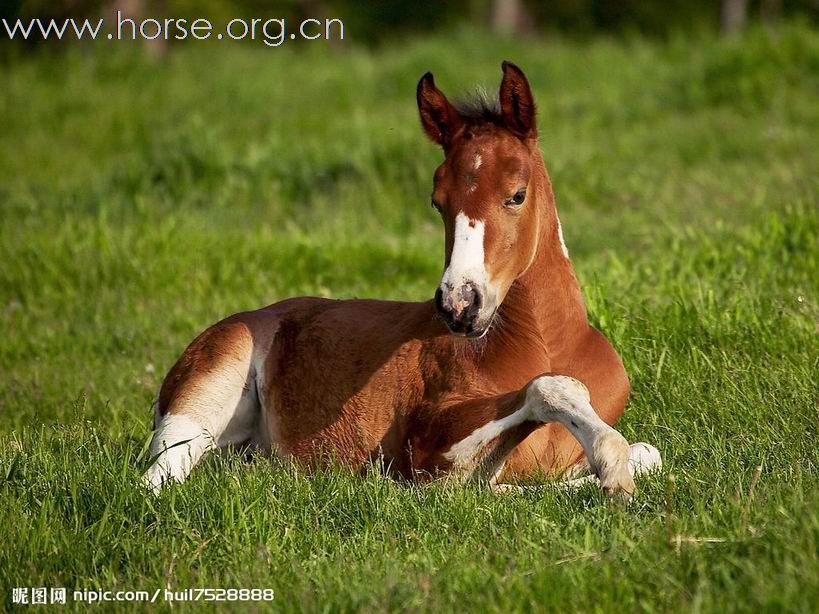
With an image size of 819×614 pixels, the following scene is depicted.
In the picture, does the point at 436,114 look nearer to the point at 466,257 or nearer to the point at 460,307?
the point at 466,257

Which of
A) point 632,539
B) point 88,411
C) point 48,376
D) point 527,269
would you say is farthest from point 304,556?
point 48,376

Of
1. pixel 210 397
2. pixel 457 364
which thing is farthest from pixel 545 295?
pixel 210 397

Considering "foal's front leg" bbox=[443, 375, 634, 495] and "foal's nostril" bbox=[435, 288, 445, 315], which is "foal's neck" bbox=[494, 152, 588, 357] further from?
"foal's nostril" bbox=[435, 288, 445, 315]

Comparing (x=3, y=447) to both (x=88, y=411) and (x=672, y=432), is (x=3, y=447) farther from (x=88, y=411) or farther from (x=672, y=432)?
(x=672, y=432)

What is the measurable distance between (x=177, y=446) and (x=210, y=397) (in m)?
0.36

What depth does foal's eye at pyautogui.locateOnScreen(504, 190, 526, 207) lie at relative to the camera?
4.59 metres

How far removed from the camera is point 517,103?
4.78 meters

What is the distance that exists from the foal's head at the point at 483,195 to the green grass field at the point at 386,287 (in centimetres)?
50

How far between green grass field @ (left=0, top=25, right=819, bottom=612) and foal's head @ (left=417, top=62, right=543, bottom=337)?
50 cm

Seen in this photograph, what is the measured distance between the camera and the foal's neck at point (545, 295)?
4926 millimetres

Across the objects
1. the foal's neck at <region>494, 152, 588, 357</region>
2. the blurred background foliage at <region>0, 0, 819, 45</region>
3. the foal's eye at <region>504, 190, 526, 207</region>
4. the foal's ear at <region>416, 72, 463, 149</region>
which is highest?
the blurred background foliage at <region>0, 0, 819, 45</region>

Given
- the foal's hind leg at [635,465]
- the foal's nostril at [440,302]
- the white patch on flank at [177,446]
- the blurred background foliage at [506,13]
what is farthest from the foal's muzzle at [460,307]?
the blurred background foliage at [506,13]

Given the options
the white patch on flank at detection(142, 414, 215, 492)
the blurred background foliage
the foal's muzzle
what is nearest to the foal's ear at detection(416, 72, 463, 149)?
the foal's muzzle

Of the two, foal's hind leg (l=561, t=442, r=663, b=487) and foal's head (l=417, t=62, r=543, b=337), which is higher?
foal's head (l=417, t=62, r=543, b=337)
